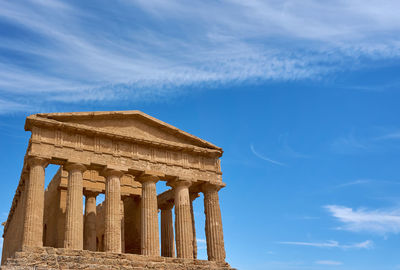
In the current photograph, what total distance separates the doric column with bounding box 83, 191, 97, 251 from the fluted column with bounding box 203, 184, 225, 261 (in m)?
7.27

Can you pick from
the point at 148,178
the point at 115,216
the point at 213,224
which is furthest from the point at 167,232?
the point at 115,216

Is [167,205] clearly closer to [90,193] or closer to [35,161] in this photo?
[90,193]

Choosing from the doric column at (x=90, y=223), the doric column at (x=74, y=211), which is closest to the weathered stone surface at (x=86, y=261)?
the doric column at (x=74, y=211)

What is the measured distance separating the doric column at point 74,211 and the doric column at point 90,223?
522 centimetres

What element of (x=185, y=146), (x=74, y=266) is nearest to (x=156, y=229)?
(x=185, y=146)

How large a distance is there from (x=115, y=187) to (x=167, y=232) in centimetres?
750

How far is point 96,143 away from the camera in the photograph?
89.0 ft

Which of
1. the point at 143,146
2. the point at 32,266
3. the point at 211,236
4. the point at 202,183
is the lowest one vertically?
the point at 32,266

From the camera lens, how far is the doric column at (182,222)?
27388 mm

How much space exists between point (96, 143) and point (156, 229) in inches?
236

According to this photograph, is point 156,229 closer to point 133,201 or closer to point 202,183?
point 202,183

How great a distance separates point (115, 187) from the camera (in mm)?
26812

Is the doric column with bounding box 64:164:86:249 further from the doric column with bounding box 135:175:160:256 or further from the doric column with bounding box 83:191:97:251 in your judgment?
the doric column with bounding box 83:191:97:251

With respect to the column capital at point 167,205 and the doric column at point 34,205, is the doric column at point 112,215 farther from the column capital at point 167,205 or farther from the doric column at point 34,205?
the column capital at point 167,205
